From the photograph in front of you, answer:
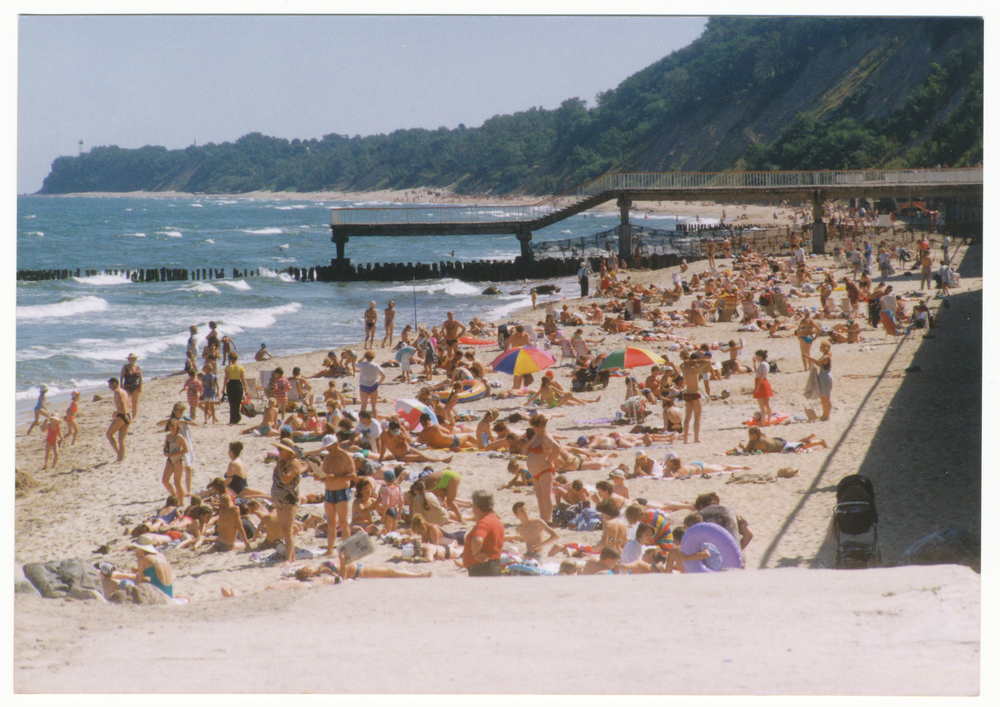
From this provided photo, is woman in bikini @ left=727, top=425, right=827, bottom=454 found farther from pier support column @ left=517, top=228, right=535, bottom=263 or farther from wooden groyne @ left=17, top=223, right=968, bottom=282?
pier support column @ left=517, top=228, right=535, bottom=263

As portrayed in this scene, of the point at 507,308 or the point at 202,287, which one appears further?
the point at 202,287

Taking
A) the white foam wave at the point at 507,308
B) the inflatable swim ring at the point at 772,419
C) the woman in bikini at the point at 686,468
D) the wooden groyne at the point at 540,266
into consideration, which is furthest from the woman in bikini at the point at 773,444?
the wooden groyne at the point at 540,266

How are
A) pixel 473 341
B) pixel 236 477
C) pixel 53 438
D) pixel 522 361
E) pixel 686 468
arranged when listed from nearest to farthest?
1. pixel 236 477
2. pixel 686 468
3. pixel 53 438
4. pixel 522 361
5. pixel 473 341

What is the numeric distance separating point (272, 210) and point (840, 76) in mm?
77443

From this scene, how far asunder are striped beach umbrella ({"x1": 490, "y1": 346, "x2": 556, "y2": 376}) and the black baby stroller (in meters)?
7.16

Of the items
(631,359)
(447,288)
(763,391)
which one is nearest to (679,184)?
(447,288)

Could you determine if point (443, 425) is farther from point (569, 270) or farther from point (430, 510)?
point (569, 270)

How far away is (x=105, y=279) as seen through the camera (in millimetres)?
43500

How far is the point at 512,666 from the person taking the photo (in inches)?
184

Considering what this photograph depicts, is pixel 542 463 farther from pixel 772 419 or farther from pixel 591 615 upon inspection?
pixel 772 419

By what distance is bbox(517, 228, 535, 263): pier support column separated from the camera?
120ft

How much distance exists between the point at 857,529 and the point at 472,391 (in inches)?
343

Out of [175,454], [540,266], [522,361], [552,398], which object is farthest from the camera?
[540,266]

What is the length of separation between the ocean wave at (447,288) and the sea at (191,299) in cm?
6
